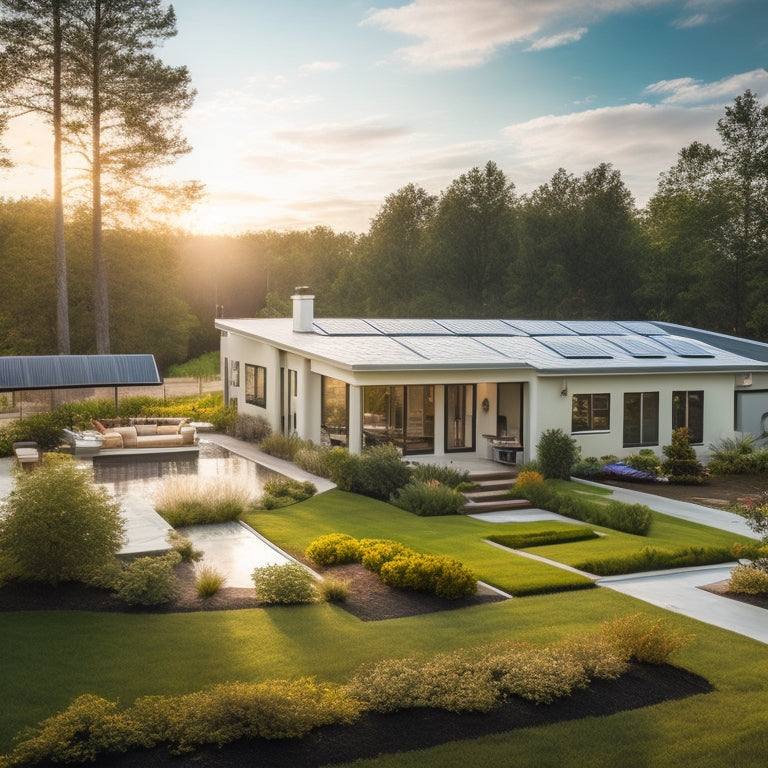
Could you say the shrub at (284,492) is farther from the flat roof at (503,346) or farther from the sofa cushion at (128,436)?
the sofa cushion at (128,436)

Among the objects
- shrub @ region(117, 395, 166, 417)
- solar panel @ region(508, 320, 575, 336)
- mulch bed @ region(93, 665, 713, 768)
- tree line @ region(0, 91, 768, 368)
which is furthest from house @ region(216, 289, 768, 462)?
tree line @ region(0, 91, 768, 368)

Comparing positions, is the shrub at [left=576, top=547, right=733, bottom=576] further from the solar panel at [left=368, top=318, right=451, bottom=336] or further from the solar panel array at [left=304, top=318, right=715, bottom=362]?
the solar panel at [left=368, top=318, right=451, bottom=336]

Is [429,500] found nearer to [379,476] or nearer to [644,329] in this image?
[379,476]

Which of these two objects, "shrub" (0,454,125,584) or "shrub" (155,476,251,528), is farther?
"shrub" (155,476,251,528)

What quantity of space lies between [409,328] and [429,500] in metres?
9.61

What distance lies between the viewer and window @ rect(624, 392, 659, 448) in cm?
2069

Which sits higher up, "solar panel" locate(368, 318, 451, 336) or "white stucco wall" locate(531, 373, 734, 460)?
"solar panel" locate(368, 318, 451, 336)

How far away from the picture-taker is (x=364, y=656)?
8.14 meters

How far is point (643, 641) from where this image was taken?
318 inches

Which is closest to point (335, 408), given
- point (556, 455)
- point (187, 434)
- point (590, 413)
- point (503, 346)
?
point (187, 434)

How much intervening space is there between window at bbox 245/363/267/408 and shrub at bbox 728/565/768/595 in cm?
1572

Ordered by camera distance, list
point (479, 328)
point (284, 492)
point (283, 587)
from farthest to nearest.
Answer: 1. point (479, 328)
2. point (284, 492)
3. point (283, 587)

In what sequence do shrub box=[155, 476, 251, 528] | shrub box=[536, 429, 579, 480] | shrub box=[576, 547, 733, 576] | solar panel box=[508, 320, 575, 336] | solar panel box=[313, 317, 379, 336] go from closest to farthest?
shrub box=[576, 547, 733, 576], shrub box=[155, 476, 251, 528], shrub box=[536, 429, 579, 480], solar panel box=[313, 317, 379, 336], solar panel box=[508, 320, 575, 336]

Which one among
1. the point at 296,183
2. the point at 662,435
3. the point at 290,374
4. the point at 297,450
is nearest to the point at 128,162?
the point at 296,183
